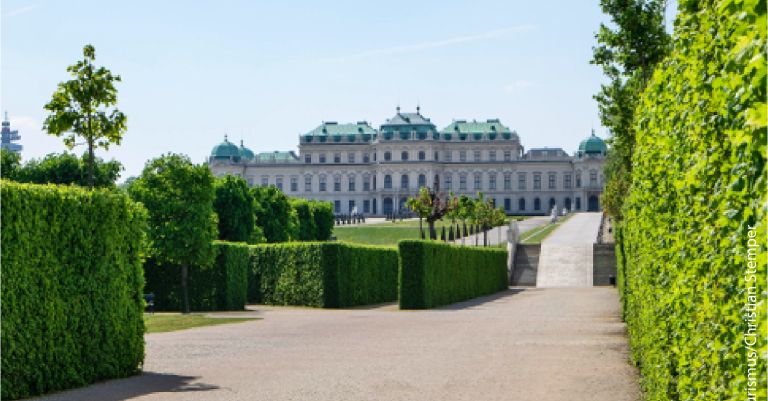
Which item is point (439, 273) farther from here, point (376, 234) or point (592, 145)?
point (592, 145)

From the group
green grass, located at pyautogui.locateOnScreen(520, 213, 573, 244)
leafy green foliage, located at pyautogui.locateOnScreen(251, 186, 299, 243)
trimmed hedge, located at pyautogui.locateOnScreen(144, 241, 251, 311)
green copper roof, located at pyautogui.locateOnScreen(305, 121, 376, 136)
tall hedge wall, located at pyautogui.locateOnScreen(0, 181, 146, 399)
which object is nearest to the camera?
tall hedge wall, located at pyautogui.locateOnScreen(0, 181, 146, 399)

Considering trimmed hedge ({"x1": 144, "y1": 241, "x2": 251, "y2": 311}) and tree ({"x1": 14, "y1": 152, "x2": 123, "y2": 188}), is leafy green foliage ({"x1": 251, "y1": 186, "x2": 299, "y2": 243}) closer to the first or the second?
tree ({"x1": 14, "y1": 152, "x2": 123, "y2": 188})

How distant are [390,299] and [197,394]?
27.1 m

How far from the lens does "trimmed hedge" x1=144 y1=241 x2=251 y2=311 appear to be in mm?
29922

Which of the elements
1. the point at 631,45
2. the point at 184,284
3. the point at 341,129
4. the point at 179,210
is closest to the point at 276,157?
the point at 341,129

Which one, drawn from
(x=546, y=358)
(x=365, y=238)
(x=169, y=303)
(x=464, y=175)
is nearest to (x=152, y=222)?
(x=169, y=303)

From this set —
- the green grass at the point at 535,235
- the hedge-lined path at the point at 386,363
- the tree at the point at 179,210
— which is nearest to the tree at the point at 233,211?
the tree at the point at 179,210

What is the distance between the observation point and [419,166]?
488ft

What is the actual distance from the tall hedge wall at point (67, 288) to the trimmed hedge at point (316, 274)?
58.9ft

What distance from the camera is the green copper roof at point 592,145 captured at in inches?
5930

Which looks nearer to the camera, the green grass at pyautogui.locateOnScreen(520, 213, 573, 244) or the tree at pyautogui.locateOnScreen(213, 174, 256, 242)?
the tree at pyautogui.locateOnScreen(213, 174, 256, 242)

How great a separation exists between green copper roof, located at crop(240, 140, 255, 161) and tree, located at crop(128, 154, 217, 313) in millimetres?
125417

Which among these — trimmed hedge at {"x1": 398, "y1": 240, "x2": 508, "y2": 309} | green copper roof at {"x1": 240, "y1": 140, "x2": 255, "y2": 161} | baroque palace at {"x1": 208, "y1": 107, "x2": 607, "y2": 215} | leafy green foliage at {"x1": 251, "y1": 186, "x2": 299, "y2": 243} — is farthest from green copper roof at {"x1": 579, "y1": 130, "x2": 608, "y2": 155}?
trimmed hedge at {"x1": 398, "y1": 240, "x2": 508, "y2": 309}

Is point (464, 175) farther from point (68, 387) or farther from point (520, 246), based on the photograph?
point (68, 387)
